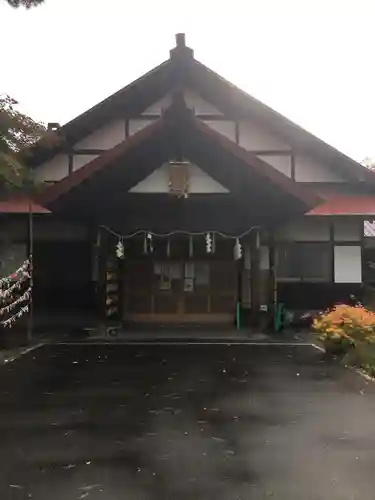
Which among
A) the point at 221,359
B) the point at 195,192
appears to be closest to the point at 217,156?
the point at 195,192

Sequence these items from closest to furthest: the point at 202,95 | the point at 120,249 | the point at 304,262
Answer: the point at 120,249 → the point at 304,262 → the point at 202,95

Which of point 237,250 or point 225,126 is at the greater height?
point 225,126

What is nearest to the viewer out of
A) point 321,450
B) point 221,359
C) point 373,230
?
point 321,450

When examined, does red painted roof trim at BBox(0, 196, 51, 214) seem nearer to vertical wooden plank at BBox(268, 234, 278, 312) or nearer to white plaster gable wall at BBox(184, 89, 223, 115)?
white plaster gable wall at BBox(184, 89, 223, 115)

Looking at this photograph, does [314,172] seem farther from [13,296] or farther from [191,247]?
Answer: [13,296]

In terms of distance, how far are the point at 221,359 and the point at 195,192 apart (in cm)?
528

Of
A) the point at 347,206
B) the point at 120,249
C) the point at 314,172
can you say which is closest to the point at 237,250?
the point at 120,249

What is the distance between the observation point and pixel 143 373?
1014 cm

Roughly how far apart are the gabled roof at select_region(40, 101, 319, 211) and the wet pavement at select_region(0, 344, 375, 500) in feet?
16.7

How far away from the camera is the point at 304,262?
703 inches

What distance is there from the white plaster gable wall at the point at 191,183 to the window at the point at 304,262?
3.05m

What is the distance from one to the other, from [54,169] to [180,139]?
448 centimetres

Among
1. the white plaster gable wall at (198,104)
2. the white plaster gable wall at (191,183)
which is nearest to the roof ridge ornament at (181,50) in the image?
the white plaster gable wall at (198,104)

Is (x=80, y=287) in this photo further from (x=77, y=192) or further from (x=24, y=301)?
(x=77, y=192)
